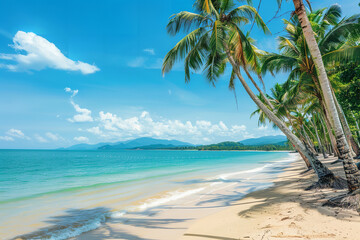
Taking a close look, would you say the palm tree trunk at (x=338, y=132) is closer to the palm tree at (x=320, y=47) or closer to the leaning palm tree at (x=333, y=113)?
the leaning palm tree at (x=333, y=113)

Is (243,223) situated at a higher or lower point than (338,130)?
lower

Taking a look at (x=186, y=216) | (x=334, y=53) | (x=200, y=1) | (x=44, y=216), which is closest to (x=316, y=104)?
(x=334, y=53)

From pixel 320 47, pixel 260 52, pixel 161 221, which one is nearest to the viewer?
pixel 161 221

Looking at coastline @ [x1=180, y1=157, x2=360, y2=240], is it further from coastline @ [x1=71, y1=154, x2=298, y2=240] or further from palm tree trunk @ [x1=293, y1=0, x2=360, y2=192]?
palm tree trunk @ [x1=293, y1=0, x2=360, y2=192]

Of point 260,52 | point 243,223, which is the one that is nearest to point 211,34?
point 260,52

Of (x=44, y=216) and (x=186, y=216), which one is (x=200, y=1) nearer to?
(x=186, y=216)

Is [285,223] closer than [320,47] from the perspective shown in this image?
Yes

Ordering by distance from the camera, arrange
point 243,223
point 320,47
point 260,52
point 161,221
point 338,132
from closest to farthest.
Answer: point 243,223 < point 338,132 < point 161,221 < point 320,47 < point 260,52

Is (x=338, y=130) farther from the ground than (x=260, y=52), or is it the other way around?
(x=260, y=52)

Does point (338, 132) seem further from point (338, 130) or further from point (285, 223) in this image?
point (285, 223)

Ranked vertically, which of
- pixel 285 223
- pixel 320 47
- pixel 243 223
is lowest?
pixel 243 223

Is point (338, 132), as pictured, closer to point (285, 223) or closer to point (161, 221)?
point (285, 223)

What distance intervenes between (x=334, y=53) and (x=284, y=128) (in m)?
3.28

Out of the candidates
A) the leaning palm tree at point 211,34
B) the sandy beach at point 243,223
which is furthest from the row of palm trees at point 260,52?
the sandy beach at point 243,223
